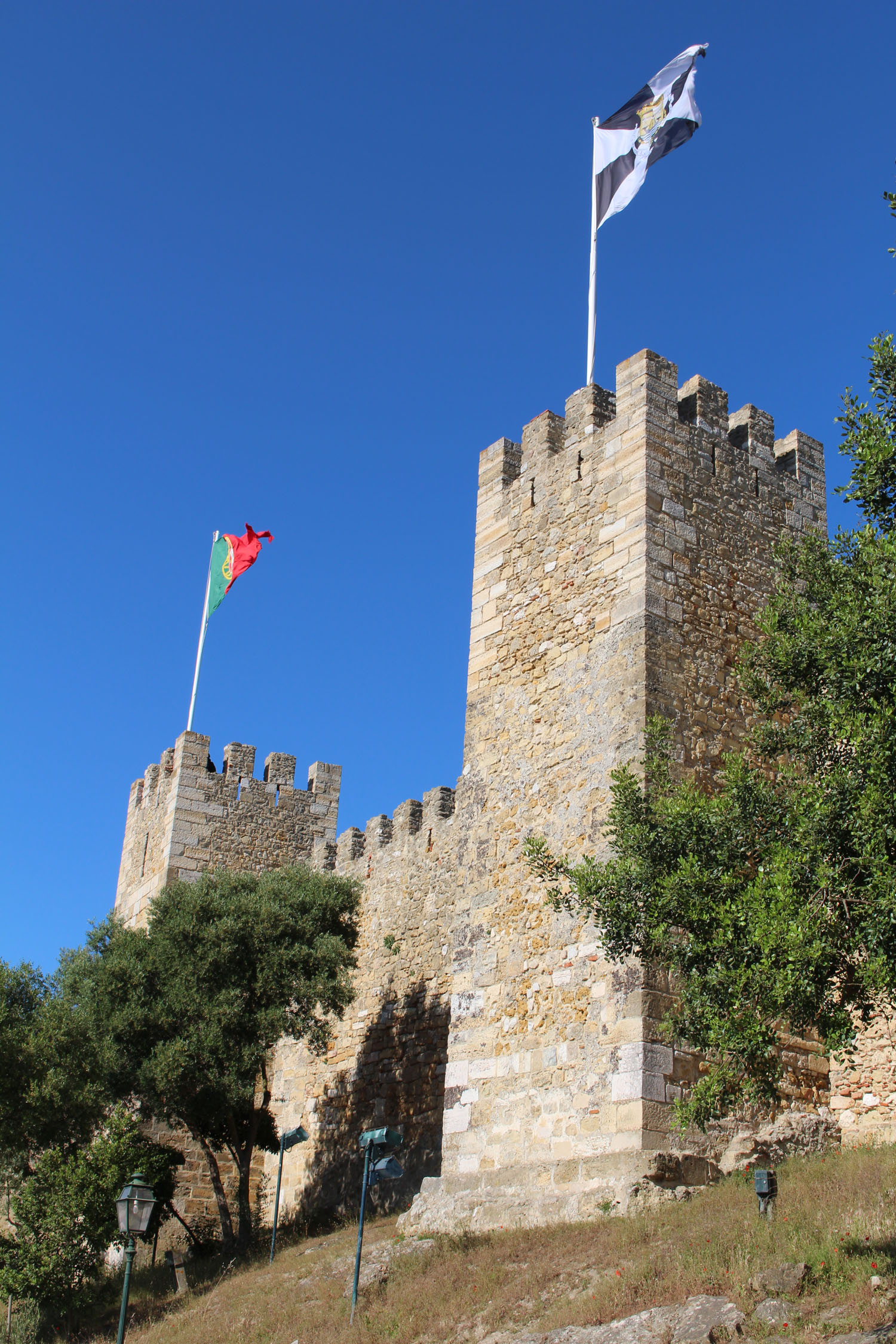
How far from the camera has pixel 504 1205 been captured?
37.4 feet

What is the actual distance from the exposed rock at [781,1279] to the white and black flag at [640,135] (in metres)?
10.2

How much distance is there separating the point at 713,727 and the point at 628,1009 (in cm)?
292

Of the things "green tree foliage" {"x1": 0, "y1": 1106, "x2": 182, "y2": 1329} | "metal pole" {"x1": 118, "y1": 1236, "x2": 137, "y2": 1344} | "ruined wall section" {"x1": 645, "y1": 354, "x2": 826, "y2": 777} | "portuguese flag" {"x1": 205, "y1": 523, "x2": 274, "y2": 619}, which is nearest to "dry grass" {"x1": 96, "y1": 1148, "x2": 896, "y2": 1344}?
"metal pole" {"x1": 118, "y1": 1236, "x2": 137, "y2": 1344}

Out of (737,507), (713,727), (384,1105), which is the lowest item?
(384,1105)

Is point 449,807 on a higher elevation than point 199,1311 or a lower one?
higher

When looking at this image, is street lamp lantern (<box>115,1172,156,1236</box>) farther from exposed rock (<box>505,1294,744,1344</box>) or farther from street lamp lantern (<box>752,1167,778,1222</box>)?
street lamp lantern (<box>752,1167,778,1222</box>)

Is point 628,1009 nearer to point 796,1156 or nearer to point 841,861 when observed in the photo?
point 796,1156

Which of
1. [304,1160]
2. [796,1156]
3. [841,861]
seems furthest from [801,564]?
[304,1160]

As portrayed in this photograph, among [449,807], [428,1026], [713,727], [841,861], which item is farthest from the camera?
[449,807]

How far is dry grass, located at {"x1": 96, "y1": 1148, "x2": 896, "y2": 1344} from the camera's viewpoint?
836cm

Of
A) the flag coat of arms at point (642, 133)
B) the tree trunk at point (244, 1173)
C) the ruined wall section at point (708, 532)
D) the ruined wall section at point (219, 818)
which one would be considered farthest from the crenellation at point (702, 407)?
the ruined wall section at point (219, 818)

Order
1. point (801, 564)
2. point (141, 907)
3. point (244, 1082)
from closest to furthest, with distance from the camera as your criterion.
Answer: point (801, 564) < point (244, 1082) < point (141, 907)

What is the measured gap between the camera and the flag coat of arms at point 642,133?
591 inches

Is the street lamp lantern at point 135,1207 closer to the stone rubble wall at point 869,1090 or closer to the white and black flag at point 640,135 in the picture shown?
the stone rubble wall at point 869,1090
